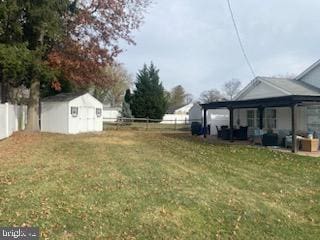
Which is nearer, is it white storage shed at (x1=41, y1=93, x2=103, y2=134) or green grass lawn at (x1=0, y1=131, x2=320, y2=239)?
green grass lawn at (x1=0, y1=131, x2=320, y2=239)

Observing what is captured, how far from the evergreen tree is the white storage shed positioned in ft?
71.2

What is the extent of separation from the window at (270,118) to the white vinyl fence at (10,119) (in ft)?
48.5

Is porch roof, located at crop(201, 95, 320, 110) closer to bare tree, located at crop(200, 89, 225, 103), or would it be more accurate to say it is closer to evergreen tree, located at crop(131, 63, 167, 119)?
evergreen tree, located at crop(131, 63, 167, 119)

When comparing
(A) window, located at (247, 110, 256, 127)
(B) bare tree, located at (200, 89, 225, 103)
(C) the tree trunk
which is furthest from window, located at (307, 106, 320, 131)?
(B) bare tree, located at (200, 89, 225, 103)

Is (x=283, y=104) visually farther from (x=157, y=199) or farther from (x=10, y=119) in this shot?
(x=157, y=199)

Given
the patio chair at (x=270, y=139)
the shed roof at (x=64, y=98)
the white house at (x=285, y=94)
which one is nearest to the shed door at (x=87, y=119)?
the shed roof at (x=64, y=98)

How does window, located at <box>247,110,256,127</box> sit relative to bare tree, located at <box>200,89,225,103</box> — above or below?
below

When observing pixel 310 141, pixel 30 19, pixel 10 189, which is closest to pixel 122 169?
pixel 10 189

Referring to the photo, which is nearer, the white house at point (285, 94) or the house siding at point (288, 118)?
the white house at point (285, 94)

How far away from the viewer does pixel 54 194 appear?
8352 millimetres

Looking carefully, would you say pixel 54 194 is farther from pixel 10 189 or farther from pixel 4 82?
pixel 4 82

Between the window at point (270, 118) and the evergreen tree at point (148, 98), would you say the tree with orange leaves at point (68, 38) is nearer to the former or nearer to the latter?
the window at point (270, 118)

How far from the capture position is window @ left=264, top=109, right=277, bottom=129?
2612 centimetres

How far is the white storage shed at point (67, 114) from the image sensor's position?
2883cm
